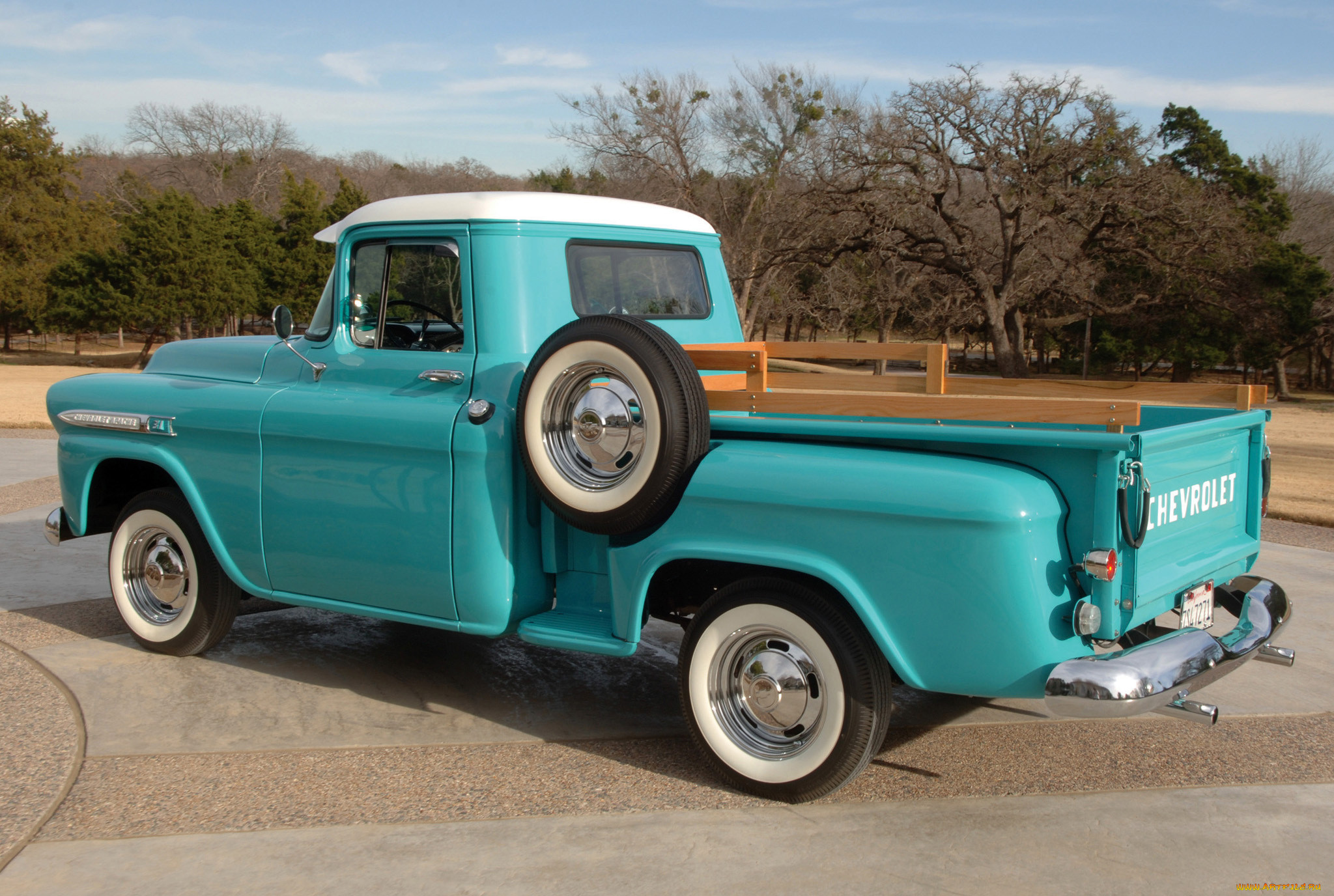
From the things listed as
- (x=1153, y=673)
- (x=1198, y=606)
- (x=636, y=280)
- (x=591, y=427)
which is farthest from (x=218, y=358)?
(x=1198, y=606)

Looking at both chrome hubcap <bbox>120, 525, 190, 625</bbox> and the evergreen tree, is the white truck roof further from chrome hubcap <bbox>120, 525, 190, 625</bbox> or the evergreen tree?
the evergreen tree

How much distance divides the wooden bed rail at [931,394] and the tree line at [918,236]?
2293cm

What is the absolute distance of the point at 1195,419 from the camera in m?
4.27

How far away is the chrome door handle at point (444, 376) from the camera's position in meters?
4.12

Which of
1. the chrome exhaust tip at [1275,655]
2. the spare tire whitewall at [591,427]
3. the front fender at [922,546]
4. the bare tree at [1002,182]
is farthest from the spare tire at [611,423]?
the bare tree at [1002,182]

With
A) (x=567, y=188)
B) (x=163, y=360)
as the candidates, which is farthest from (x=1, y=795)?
(x=567, y=188)

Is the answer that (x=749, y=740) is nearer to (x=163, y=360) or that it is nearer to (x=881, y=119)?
(x=163, y=360)

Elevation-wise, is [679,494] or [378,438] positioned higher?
[378,438]

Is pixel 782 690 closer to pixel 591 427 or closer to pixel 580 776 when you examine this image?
pixel 580 776

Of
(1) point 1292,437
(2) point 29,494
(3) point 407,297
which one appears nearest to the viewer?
(3) point 407,297

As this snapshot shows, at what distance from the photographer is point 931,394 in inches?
159

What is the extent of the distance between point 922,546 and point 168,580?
3721mm

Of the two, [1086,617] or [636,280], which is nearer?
[1086,617]

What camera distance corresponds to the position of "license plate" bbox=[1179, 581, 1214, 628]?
3621mm
